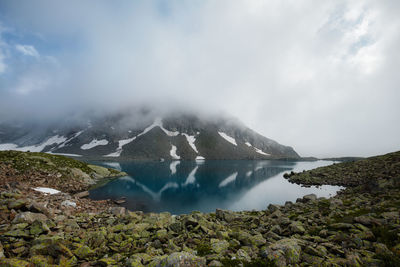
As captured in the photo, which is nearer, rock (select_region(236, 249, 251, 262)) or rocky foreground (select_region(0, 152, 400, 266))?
rocky foreground (select_region(0, 152, 400, 266))

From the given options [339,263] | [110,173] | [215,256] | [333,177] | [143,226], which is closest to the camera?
[339,263]

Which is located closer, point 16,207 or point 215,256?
point 215,256

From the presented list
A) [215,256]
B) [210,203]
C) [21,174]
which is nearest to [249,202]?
[210,203]

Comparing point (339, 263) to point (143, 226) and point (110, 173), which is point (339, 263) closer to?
point (143, 226)

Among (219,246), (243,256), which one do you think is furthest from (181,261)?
(219,246)

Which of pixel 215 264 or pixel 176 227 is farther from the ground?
pixel 215 264

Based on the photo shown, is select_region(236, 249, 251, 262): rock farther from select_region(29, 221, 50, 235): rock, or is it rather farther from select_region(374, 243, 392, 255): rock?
select_region(29, 221, 50, 235): rock

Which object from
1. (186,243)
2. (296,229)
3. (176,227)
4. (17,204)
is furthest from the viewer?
(17,204)

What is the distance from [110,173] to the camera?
6794 cm

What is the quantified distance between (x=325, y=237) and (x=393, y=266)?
403 centimetres

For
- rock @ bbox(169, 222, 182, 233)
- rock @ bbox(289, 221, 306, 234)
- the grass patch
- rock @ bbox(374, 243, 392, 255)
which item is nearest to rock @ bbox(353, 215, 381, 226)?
rock @ bbox(289, 221, 306, 234)

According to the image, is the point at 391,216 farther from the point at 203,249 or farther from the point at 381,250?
the point at 203,249

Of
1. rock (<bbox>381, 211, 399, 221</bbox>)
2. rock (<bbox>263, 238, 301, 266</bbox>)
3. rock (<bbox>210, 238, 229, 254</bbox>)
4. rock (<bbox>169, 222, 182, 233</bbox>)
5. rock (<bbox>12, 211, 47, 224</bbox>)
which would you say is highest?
rock (<bbox>381, 211, 399, 221</bbox>)

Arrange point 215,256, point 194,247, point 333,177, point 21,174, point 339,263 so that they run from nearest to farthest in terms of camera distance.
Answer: point 339,263 → point 215,256 → point 194,247 → point 21,174 → point 333,177
